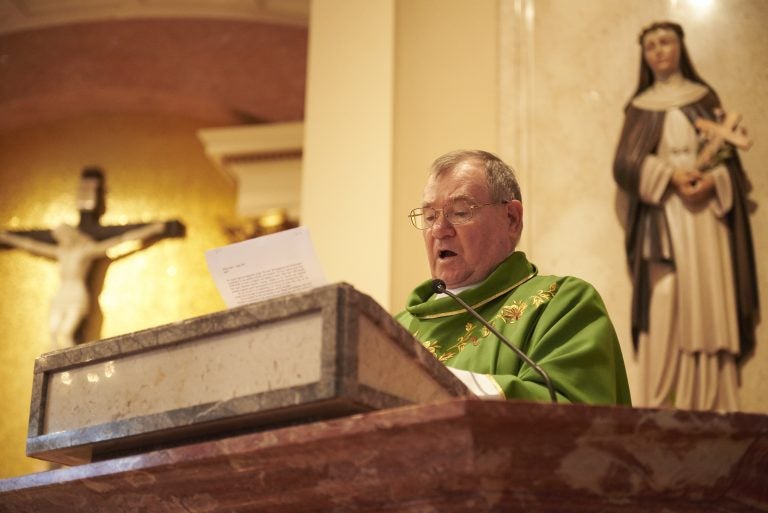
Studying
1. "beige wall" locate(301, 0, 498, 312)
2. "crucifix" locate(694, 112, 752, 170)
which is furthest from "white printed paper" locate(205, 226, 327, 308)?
"crucifix" locate(694, 112, 752, 170)

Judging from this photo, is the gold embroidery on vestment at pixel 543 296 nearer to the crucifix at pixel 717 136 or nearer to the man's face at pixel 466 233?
the man's face at pixel 466 233

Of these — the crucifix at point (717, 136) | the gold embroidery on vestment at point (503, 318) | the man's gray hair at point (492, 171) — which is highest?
the crucifix at point (717, 136)

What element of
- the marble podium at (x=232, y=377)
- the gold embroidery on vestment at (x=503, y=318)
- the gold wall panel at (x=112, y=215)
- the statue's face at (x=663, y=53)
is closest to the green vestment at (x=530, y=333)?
the gold embroidery on vestment at (x=503, y=318)

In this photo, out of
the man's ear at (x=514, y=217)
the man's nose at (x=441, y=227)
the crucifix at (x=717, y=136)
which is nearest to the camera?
the man's nose at (x=441, y=227)

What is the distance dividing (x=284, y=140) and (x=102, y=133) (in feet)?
6.69

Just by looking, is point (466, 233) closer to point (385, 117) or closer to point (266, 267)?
point (266, 267)

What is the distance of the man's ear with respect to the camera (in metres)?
3.21

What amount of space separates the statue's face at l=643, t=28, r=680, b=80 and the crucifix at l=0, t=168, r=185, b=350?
507cm

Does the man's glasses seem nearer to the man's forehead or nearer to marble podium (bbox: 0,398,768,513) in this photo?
the man's forehead

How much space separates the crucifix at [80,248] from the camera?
8797 millimetres

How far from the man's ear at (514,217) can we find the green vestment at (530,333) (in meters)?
0.13

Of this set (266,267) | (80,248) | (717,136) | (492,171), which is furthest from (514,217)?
(80,248)

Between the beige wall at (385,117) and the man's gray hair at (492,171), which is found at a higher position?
the beige wall at (385,117)

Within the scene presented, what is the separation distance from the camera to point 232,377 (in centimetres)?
171
